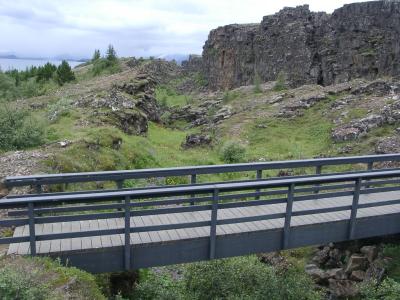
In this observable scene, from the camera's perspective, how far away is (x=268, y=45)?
6538cm

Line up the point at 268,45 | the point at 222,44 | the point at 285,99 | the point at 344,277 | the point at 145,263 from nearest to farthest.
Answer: the point at 145,263
the point at 344,277
the point at 285,99
the point at 268,45
the point at 222,44

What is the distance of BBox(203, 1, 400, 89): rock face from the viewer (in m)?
47.7

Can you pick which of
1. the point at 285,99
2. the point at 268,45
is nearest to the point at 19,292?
the point at 285,99

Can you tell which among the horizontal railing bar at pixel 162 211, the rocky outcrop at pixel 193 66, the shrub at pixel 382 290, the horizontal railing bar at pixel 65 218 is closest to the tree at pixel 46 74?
the horizontal railing bar at pixel 162 211

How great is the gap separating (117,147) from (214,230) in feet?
36.6

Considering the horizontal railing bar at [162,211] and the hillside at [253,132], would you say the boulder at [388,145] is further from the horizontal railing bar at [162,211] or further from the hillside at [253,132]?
the horizontal railing bar at [162,211]

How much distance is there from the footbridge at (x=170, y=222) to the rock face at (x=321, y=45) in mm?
40494

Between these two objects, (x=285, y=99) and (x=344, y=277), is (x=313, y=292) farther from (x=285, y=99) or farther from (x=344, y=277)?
(x=285, y=99)

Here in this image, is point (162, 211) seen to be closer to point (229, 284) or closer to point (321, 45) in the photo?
point (229, 284)

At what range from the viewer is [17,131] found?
54.5 ft

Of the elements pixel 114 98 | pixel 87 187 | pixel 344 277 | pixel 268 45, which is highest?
pixel 268 45

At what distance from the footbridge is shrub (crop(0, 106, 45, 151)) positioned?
23.0 ft

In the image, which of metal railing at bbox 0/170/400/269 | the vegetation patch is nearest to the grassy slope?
metal railing at bbox 0/170/400/269

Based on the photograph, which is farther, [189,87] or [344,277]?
[189,87]
